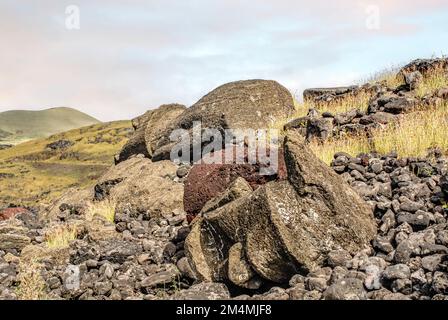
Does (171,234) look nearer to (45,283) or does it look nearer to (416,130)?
(45,283)

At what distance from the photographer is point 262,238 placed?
8438 mm

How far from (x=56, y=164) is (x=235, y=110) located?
332ft

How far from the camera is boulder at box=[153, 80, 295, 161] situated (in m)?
17.9

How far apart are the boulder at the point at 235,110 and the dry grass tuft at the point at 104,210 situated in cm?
322

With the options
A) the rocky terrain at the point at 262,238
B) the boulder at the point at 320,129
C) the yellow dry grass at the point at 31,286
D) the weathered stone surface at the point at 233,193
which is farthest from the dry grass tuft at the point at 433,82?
the yellow dry grass at the point at 31,286

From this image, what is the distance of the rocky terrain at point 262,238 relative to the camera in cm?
→ 789

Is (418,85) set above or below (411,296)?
above

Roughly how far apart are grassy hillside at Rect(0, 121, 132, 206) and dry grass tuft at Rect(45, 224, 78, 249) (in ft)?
186

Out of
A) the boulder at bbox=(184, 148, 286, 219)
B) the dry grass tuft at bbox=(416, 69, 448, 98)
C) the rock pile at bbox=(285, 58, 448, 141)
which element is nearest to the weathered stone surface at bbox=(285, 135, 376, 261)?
the boulder at bbox=(184, 148, 286, 219)

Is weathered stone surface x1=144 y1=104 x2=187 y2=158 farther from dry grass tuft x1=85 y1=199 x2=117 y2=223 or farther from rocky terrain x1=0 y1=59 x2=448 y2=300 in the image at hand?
rocky terrain x1=0 y1=59 x2=448 y2=300

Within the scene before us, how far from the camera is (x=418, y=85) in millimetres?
18203
